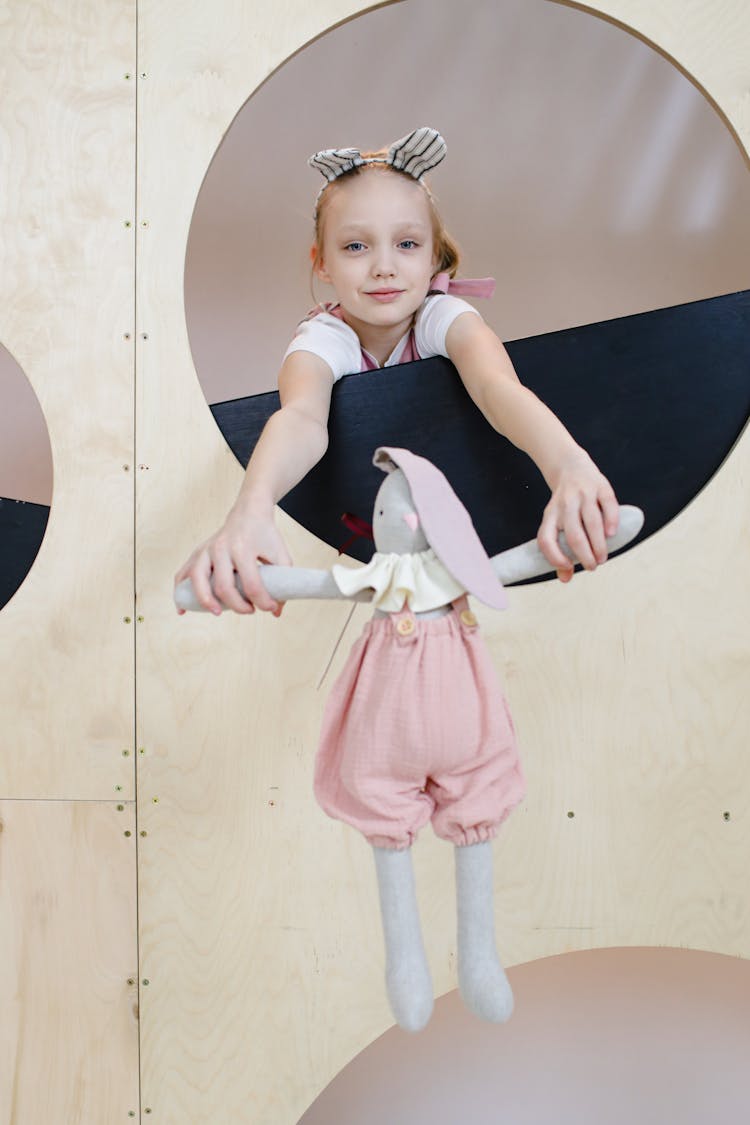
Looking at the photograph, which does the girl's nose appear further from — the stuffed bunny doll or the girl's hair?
the stuffed bunny doll

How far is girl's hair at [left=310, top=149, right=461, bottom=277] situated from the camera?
3.24 feet

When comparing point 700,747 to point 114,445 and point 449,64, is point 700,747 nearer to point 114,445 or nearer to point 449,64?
point 114,445

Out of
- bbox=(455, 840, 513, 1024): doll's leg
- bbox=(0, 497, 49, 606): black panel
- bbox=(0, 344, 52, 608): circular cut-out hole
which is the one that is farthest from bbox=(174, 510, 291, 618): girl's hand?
bbox=(0, 344, 52, 608): circular cut-out hole

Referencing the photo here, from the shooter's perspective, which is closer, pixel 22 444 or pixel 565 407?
pixel 565 407

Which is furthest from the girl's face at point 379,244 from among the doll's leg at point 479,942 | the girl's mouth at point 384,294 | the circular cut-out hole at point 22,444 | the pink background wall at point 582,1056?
the pink background wall at point 582,1056

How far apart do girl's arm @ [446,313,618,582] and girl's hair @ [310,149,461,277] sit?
108mm

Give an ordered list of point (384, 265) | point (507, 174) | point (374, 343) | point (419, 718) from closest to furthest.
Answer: point (419, 718)
point (384, 265)
point (374, 343)
point (507, 174)

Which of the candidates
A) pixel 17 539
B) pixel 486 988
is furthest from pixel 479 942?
Result: pixel 17 539

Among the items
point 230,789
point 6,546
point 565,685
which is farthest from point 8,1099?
point 565,685

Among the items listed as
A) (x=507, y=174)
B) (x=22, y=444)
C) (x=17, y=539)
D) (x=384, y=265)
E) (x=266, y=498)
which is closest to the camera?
(x=266, y=498)

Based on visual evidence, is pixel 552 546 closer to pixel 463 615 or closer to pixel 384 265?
pixel 463 615

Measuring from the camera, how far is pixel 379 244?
960 mm

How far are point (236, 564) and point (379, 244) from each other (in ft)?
1.25

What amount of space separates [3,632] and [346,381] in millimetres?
489
